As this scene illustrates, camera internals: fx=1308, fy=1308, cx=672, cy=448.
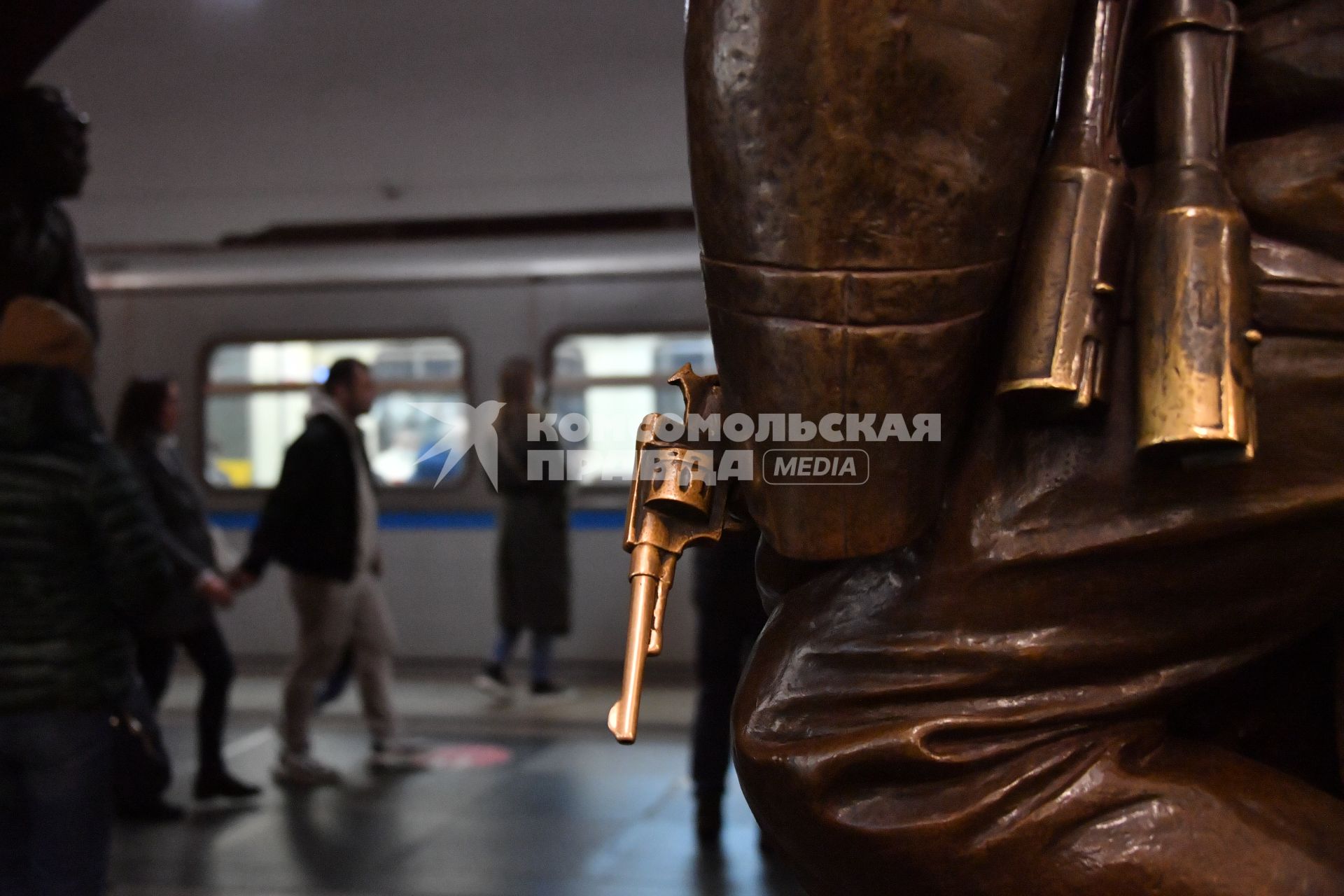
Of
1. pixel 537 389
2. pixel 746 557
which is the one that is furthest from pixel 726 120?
pixel 537 389

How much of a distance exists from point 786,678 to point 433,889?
3.10m

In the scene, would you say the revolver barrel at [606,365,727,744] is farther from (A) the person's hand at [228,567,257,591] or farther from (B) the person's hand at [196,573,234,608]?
(A) the person's hand at [228,567,257,591]

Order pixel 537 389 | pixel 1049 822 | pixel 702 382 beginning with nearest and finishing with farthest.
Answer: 1. pixel 1049 822
2. pixel 702 382
3. pixel 537 389

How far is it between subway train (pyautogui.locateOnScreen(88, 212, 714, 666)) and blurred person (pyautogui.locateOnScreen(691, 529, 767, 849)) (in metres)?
2.52

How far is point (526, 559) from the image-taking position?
6652 mm

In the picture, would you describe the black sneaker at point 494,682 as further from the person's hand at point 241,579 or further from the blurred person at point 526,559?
the person's hand at point 241,579

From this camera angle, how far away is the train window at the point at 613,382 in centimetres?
693

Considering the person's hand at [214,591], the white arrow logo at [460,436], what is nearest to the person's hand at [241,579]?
the person's hand at [214,591]

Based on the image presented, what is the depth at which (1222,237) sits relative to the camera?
955 mm

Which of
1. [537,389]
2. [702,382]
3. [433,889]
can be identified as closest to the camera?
[702,382]

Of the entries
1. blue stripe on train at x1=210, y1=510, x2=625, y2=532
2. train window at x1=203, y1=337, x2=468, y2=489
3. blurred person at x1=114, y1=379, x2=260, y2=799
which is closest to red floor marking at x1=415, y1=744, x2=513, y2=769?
blurred person at x1=114, y1=379, x2=260, y2=799

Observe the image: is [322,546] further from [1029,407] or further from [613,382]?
[1029,407]

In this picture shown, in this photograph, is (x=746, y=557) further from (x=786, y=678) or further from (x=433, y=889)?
(x=786, y=678)

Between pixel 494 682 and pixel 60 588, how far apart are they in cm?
439
